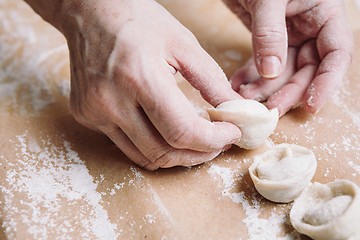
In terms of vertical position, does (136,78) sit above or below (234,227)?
above

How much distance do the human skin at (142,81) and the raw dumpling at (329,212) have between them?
0.29 m

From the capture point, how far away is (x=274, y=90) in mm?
1554

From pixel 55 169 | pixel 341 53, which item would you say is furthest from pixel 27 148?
pixel 341 53

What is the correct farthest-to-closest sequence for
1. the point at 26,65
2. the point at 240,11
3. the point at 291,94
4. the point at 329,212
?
the point at 240,11 → the point at 26,65 → the point at 291,94 → the point at 329,212

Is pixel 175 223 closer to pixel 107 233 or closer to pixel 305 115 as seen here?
pixel 107 233

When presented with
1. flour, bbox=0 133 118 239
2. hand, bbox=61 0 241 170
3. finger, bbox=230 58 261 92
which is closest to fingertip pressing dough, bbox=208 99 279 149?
hand, bbox=61 0 241 170

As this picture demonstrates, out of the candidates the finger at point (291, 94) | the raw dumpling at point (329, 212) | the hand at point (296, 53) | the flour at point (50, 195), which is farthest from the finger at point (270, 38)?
the flour at point (50, 195)

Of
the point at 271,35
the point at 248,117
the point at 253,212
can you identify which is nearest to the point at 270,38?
the point at 271,35

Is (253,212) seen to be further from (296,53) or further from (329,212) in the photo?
(296,53)

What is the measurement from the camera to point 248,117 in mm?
1186

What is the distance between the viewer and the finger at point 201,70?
117cm

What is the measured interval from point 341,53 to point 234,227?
88cm

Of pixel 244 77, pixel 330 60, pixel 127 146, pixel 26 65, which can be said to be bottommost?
pixel 26 65

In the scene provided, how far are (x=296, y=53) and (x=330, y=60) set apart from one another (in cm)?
21
